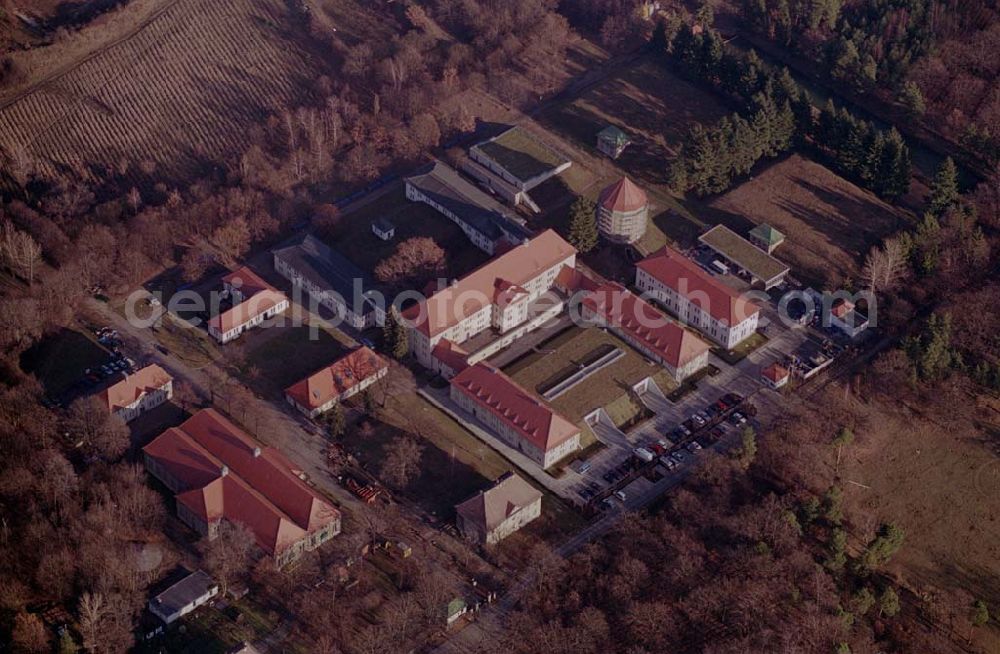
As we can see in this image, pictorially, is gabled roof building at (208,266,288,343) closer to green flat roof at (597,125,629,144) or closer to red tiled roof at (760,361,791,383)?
green flat roof at (597,125,629,144)

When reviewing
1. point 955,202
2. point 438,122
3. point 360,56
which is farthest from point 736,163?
point 360,56

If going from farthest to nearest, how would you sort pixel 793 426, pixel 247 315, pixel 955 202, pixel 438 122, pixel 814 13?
pixel 814 13
pixel 438 122
pixel 955 202
pixel 247 315
pixel 793 426

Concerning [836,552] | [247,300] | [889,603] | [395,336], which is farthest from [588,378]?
[889,603]

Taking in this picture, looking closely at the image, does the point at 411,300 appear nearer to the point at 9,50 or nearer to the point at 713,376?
the point at 713,376

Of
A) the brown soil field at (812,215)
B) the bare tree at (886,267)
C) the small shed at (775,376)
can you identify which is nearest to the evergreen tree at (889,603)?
the small shed at (775,376)

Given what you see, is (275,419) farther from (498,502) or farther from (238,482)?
(498,502)

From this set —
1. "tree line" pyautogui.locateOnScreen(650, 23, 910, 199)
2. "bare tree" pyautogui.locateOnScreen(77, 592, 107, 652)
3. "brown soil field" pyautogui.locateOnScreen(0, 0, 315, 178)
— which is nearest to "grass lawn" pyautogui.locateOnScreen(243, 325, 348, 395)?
"bare tree" pyautogui.locateOnScreen(77, 592, 107, 652)
